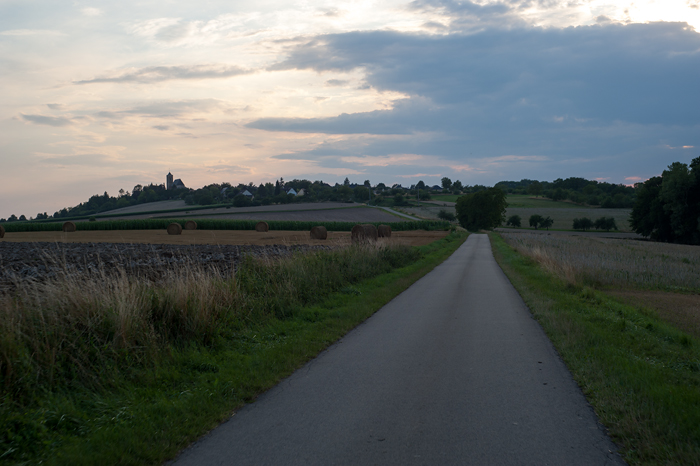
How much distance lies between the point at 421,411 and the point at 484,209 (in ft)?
324

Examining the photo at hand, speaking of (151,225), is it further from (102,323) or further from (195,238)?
(102,323)

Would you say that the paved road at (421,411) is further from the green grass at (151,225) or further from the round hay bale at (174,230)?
the green grass at (151,225)

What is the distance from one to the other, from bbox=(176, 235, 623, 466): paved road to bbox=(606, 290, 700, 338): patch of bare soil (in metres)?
4.86

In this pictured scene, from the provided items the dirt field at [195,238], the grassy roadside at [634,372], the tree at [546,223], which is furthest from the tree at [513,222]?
the grassy roadside at [634,372]

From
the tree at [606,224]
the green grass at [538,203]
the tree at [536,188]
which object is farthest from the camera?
the tree at [536,188]

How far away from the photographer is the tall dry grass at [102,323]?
5.66 metres

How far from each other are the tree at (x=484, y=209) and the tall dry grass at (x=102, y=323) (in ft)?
306

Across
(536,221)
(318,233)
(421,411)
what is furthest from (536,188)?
(421,411)

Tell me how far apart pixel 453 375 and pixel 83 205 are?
191 meters

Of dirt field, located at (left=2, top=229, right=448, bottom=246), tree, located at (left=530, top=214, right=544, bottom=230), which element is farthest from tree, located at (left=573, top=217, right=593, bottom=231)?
dirt field, located at (left=2, top=229, right=448, bottom=246)

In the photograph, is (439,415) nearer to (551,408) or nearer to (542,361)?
(551,408)

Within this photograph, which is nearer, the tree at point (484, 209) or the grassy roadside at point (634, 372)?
the grassy roadside at point (634, 372)

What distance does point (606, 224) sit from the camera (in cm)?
10494

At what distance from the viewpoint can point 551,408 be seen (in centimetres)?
542
